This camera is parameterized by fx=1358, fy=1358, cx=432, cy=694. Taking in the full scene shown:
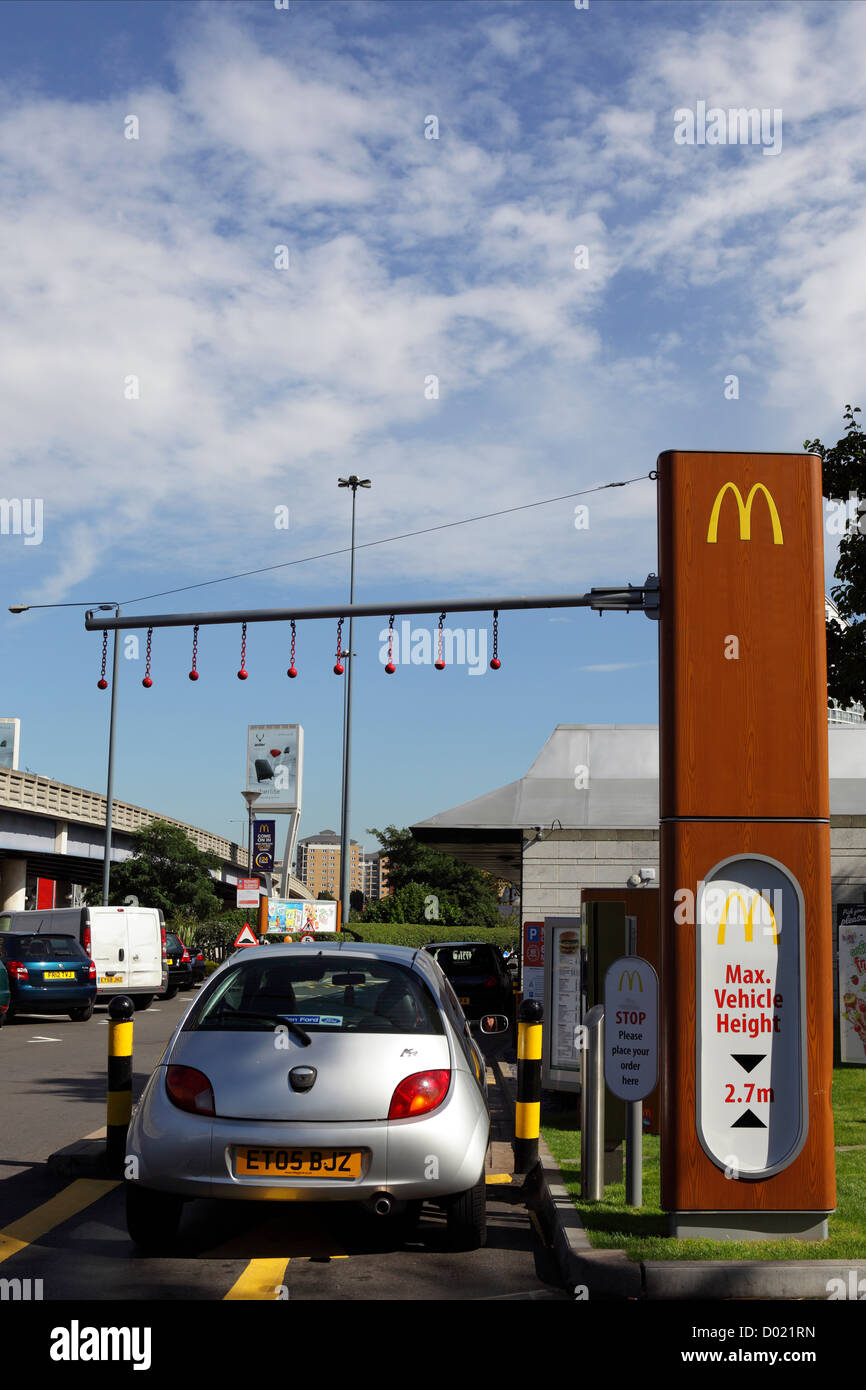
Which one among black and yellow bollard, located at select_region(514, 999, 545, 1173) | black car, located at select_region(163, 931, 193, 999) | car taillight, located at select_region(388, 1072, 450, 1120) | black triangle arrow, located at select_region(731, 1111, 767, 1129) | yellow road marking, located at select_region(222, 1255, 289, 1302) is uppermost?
car taillight, located at select_region(388, 1072, 450, 1120)

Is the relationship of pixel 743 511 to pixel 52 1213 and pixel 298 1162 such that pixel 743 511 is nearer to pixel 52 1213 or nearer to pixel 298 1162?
pixel 298 1162

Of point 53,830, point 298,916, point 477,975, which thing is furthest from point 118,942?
point 53,830

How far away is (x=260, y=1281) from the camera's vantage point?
19.4 ft

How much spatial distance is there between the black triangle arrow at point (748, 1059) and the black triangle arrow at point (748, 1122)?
216mm

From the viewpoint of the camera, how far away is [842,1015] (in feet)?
52.0

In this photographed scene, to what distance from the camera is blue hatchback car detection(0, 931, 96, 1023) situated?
23922mm

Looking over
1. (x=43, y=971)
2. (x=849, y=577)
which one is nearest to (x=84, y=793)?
(x=43, y=971)

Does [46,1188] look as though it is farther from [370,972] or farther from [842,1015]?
[842,1015]

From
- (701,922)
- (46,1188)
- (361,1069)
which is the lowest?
(46,1188)

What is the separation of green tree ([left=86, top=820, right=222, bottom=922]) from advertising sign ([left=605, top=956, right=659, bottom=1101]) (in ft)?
143

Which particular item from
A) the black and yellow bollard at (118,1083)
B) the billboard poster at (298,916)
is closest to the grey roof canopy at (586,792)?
the billboard poster at (298,916)

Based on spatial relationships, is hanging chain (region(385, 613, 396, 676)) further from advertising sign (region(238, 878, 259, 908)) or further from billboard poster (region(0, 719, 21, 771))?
billboard poster (region(0, 719, 21, 771))

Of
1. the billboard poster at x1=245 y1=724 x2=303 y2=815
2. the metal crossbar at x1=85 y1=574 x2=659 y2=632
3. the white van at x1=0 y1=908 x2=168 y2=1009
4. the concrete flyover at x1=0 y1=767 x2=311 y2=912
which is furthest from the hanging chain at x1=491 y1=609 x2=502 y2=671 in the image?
the billboard poster at x1=245 y1=724 x2=303 y2=815
